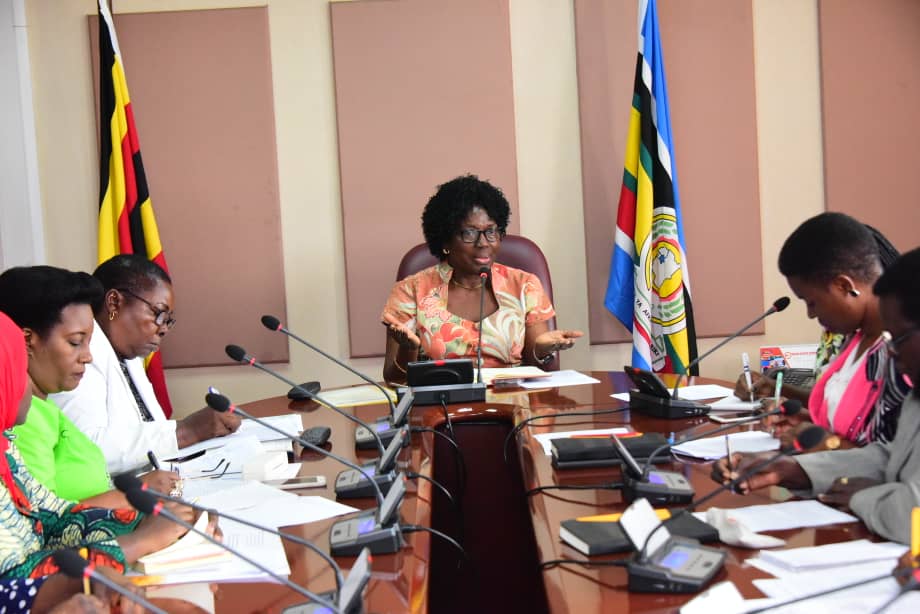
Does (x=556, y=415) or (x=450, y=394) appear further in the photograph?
(x=450, y=394)

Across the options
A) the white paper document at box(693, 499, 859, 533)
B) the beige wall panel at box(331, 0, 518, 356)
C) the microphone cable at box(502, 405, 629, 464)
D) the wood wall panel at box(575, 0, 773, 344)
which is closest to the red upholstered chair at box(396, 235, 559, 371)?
the beige wall panel at box(331, 0, 518, 356)

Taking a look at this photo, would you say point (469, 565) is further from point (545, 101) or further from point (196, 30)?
point (196, 30)

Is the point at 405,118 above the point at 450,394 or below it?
above

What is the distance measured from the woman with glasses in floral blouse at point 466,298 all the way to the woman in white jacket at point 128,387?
0.95 m

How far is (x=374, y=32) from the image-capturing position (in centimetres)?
411

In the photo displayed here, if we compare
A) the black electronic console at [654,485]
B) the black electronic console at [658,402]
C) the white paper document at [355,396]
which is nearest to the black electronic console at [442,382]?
the white paper document at [355,396]

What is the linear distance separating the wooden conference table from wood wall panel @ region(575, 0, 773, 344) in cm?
122

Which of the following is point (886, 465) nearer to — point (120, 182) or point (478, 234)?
point (478, 234)

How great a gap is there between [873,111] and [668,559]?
142 inches

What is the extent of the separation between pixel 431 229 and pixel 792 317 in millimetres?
1899

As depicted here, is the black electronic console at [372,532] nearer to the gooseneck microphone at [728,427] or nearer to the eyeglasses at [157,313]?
the gooseneck microphone at [728,427]

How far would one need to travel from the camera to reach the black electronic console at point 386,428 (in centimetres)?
214

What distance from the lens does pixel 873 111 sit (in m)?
4.11

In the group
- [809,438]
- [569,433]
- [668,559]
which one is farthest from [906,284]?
[569,433]
